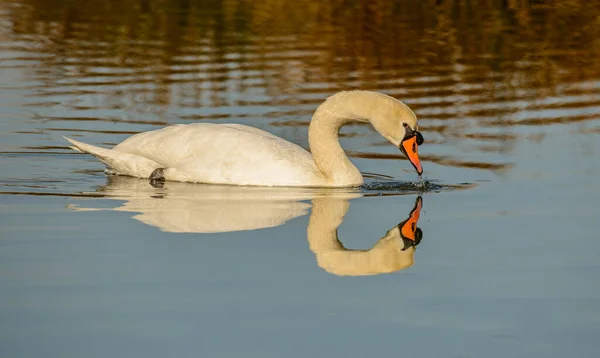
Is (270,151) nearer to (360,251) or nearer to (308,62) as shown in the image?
(360,251)

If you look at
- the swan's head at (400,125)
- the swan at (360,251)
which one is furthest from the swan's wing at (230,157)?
A: the swan at (360,251)

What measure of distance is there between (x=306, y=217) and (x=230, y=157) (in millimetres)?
1536

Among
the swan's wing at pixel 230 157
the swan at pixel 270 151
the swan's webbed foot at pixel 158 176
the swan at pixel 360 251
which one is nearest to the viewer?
the swan at pixel 360 251

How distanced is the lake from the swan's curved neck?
0.20 m

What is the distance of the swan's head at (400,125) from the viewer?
1070cm

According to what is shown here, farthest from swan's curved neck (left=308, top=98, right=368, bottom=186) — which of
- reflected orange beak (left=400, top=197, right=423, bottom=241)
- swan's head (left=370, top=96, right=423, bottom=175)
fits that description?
reflected orange beak (left=400, top=197, right=423, bottom=241)

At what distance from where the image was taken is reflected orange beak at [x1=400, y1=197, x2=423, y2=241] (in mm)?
9141

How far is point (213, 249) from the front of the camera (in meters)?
8.58

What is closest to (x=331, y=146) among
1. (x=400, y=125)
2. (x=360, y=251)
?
(x=400, y=125)

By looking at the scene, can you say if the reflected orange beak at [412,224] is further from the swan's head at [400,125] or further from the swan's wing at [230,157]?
the swan's wing at [230,157]

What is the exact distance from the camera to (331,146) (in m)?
11.3

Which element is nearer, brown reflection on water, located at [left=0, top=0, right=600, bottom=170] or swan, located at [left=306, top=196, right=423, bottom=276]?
swan, located at [left=306, top=196, right=423, bottom=276]

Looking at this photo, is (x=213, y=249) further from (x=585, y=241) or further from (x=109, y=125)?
(x=109, y=125)

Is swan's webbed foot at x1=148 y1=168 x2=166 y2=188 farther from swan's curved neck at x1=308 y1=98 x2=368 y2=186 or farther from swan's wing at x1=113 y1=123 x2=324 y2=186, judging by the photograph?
swan's curved neck at x1=308 y1=98 x2=368 y2=186
